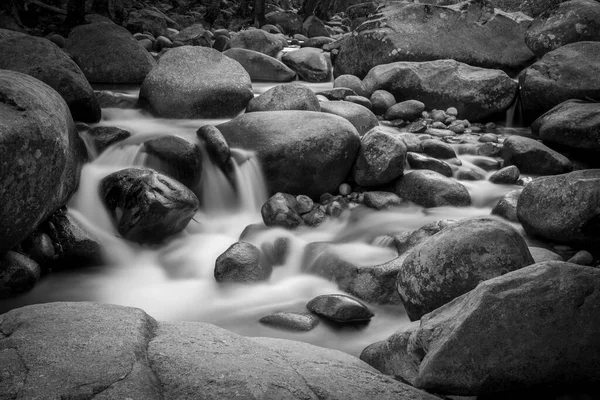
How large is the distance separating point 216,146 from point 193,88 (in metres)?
1.72

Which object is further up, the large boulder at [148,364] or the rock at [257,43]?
the large boulder at [148,364]

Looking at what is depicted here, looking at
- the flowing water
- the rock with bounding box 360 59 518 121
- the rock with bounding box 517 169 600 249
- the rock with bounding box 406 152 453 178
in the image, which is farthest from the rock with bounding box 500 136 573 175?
the rock with bounding box 360 59 518 121

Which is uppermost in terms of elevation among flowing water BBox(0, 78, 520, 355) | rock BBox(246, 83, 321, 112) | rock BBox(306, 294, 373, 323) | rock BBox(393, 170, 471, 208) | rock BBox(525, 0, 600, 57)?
rock BBox(525, 0, 600, 57)

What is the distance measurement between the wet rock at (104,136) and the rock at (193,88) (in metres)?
1.22

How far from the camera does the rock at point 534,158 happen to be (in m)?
7.31

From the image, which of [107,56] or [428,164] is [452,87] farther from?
[107,56]

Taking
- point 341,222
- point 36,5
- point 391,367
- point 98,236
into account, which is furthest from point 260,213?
point 36,5

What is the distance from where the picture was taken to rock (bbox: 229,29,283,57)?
13445 mm

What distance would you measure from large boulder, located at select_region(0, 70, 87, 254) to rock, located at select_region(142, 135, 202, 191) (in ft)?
4.35

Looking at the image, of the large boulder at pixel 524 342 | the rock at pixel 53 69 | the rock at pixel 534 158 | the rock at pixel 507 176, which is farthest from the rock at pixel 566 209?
the rock at pixel 53 69

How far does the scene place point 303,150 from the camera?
21.7 feet

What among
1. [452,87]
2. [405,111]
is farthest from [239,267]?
[452,87]

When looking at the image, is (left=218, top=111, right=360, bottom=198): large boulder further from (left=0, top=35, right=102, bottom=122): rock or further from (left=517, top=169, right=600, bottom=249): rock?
(left=517, top=169, right=600, bottom=249): rock

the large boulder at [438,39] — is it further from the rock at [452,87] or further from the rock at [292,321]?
the rock at [292,321]
